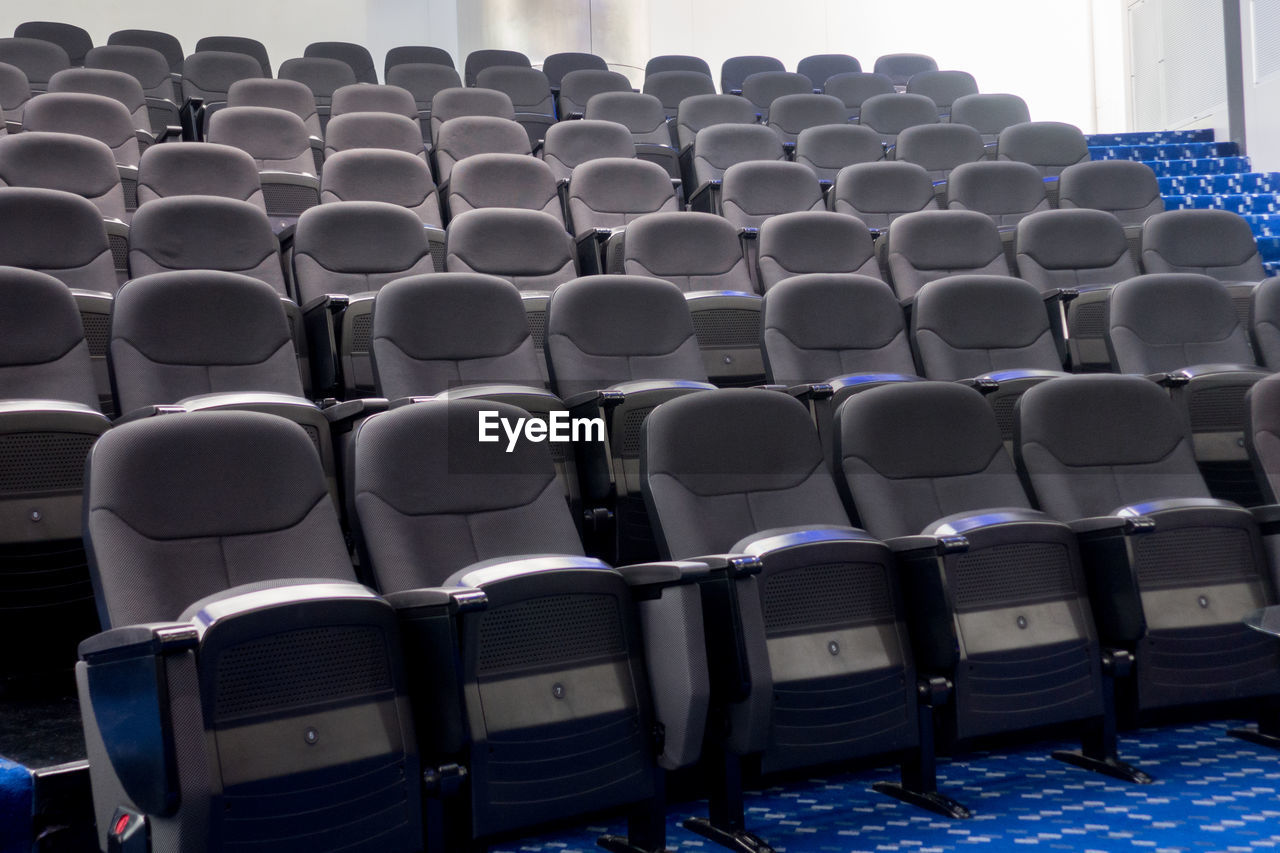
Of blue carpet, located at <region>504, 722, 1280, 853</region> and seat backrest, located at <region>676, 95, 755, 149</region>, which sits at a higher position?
seat backrest, located at <region>676, 95, 755, 149</region>

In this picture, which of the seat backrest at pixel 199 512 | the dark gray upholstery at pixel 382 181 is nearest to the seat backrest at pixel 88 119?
the dark gray upholstery at pixel 382 181

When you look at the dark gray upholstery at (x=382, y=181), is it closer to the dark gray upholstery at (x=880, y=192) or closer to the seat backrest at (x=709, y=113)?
the dark gray upholstery at (x=880, y=192)

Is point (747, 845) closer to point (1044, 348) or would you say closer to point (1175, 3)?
point (1044, 348)

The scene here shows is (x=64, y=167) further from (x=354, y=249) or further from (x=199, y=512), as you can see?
(x=199, y=512)

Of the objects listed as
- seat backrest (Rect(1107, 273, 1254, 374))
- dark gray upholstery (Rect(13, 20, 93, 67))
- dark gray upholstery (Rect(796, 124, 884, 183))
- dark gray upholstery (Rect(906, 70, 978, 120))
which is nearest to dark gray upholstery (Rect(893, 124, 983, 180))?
dark gray upholstery (Rect(796, 124, 884, 183))

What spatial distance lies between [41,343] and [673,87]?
12.8 feet

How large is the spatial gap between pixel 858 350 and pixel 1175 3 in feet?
14.7

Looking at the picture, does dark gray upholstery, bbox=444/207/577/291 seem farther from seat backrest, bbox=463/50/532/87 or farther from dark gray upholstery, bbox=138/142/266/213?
seat backrest, bbox=463/50/532/87

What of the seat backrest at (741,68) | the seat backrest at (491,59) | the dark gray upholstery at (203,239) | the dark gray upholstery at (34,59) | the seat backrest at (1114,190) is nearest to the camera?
the dark gray upholstery at (203,239)

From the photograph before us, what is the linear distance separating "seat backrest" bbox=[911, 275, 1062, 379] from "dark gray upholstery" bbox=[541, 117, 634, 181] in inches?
70.4

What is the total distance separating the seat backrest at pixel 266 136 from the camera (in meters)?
3.92

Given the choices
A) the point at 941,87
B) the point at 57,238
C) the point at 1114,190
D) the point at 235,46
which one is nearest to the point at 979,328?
the point at 1114,190

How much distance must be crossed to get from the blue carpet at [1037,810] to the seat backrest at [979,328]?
1.06 meters

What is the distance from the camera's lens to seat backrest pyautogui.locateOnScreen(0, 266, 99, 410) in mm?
2107
